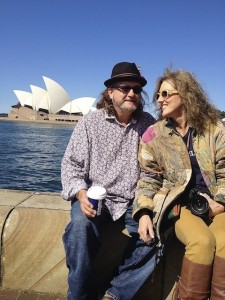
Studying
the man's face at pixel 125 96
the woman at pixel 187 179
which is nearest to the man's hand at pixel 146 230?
the woman at pixel 187 179

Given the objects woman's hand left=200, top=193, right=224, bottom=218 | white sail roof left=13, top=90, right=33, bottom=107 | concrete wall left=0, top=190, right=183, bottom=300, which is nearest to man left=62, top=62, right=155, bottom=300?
concrete wall left=0, top=190, right=183, bottom=300

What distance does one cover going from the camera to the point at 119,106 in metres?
2.07

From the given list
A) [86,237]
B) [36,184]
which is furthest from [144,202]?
[36,184]

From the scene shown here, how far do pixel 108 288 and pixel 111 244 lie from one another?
241 millimetres

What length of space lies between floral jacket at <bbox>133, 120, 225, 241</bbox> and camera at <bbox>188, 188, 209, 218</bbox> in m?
0.06

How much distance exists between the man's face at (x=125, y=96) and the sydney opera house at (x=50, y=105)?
58.3 meters

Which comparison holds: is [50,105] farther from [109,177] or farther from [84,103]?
[109,177]

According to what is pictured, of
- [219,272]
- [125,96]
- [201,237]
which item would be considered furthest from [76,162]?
[219,272]

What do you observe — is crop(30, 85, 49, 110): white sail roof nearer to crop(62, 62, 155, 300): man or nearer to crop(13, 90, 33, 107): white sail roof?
crop(13, 90, 33, 107): white sail roof

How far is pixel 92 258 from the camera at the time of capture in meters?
1.76

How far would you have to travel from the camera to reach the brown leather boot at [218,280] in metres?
1.44

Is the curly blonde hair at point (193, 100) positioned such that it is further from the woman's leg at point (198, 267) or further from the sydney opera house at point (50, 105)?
the sydney opera house at point (50, 105)

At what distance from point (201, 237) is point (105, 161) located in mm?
732

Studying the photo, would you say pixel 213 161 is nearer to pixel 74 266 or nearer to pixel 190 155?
pixel 190 155
